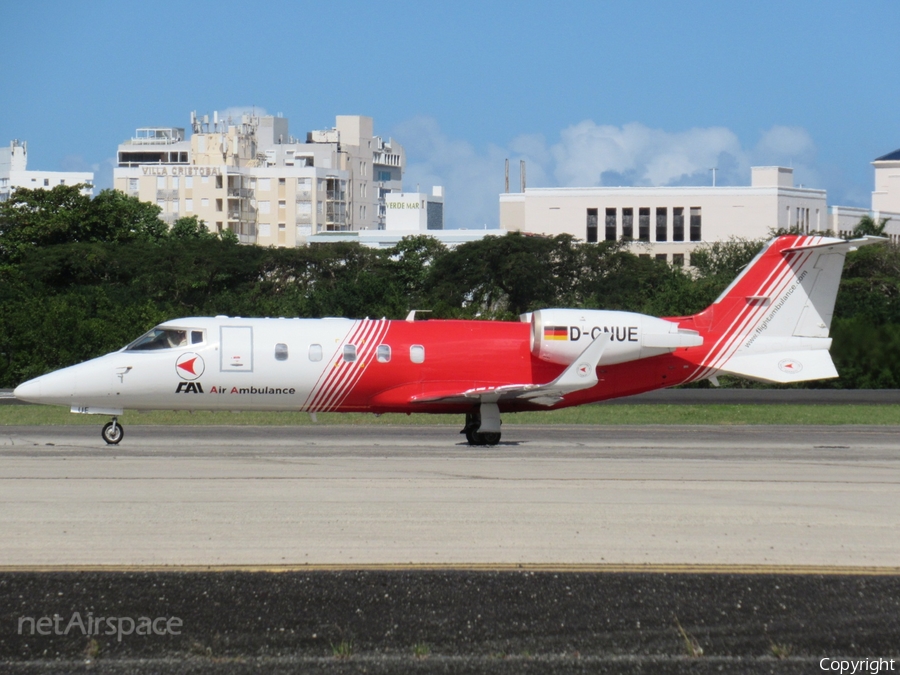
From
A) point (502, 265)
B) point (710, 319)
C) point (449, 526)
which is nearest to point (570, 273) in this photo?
point (502, 265)

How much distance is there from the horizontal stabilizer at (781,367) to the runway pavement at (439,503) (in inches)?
100

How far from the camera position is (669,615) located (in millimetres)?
10750

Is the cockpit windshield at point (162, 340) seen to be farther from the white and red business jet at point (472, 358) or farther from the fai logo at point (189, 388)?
the fai logo at point (189, 388)

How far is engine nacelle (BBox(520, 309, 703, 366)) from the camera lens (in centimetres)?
2770

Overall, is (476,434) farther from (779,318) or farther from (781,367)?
(779,318)

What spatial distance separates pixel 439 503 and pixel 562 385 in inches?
417

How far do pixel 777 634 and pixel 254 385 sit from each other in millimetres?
17995

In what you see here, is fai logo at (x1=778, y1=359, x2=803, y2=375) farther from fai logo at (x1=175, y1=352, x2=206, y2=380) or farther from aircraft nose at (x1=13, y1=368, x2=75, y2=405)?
aircraft nose at (x1=13, y1=368, x2=75, y2=405)

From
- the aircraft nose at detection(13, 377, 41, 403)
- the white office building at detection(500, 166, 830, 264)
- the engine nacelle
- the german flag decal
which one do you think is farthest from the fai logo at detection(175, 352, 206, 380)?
the white office building at detection(500, 166, 830, 264)

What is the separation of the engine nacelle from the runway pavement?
7.02 ft

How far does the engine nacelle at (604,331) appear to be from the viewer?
27.7m

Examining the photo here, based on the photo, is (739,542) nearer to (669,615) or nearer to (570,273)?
(669,615)

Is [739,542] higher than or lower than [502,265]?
lower

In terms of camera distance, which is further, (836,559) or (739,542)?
(739,542)
